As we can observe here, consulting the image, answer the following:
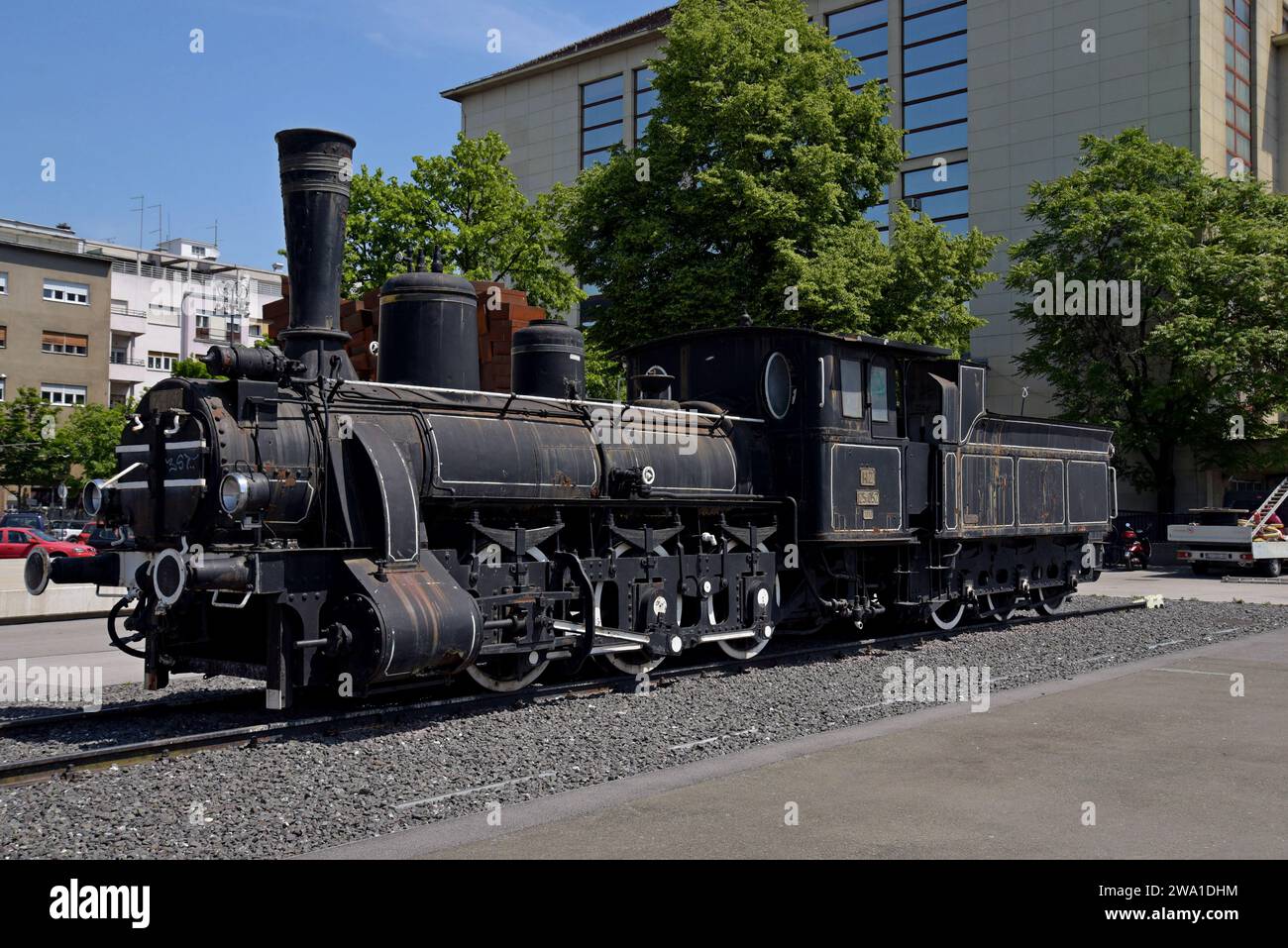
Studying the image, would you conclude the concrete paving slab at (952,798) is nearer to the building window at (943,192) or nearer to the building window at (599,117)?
the building window at (943,192)

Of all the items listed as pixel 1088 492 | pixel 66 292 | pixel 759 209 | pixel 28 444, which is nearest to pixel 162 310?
Answer: pixel 66 292

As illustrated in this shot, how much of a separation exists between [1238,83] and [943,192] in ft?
35.8

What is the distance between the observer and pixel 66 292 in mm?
59344

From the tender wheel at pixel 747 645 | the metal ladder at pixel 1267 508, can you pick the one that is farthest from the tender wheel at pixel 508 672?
the metal ladder at pixel 1267 508

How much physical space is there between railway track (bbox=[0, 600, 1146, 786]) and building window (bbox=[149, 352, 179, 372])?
208 feet

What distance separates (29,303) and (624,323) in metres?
42.1

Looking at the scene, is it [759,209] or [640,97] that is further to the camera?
[640,97]

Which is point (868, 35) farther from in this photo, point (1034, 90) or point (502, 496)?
point (502, 496)

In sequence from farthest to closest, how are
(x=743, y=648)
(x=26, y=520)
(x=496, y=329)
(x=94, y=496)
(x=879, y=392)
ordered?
(x=26, y=520) < (x=496, y=329) < (x=879, y=392) < (x=743, y=648) < (x=94, y=496)

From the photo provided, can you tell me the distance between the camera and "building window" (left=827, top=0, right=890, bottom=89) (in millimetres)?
43594

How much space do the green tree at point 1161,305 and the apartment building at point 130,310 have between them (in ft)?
101

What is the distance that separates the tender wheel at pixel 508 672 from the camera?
32.3ft

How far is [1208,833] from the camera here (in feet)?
19.8
